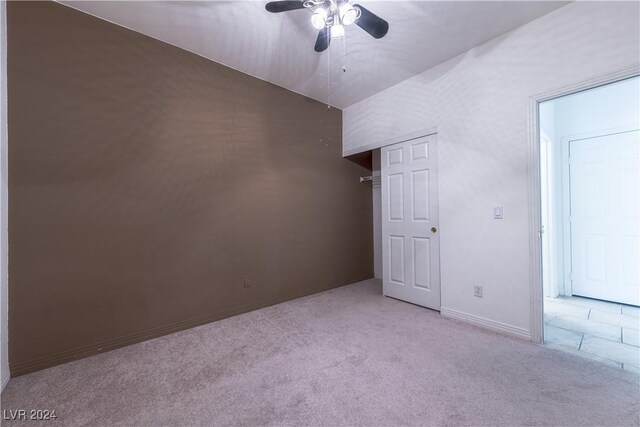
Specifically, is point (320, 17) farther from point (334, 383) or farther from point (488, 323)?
point (488, 323)

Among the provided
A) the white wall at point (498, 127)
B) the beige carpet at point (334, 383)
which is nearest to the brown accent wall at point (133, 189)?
the beige carpet at point (334, 383)

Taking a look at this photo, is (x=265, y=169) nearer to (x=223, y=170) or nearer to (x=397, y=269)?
(x=223, y=170)

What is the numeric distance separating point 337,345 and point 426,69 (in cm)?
314

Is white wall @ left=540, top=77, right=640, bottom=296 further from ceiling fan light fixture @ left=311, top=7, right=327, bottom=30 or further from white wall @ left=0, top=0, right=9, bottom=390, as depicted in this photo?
white wall @ left=0, top=0, right=9, bottom=390

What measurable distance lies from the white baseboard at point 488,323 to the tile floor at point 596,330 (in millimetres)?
183

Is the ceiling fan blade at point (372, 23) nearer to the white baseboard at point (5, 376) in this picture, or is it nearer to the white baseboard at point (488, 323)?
the white baseboard at point (488, 323)

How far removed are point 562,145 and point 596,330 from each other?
94.2 inches

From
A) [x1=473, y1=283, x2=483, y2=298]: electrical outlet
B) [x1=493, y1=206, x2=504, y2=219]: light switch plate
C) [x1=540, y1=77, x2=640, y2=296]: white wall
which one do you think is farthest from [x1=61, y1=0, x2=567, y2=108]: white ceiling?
[x1=473, y1=283, x2=483, y2=298]: electrical outlet

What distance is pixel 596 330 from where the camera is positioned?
7.98 feet

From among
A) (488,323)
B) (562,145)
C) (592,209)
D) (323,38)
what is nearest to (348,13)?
(323,38)

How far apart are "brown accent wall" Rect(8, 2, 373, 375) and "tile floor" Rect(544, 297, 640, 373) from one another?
277 cm

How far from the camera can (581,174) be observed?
3.33 metres

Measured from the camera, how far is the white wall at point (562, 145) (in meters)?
3.20

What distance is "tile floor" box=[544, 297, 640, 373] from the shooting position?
202cm
